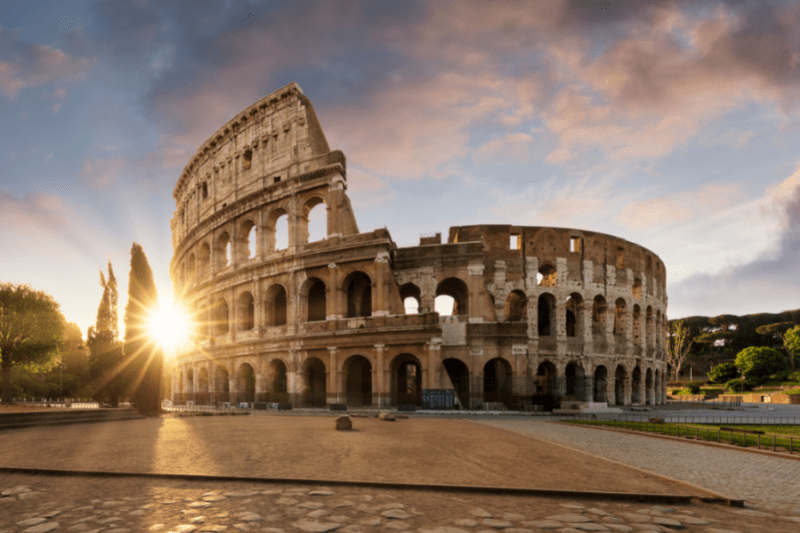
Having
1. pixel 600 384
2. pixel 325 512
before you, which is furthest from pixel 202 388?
pixel 325 512

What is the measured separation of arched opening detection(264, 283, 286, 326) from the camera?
1315 inches

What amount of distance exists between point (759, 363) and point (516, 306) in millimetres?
46122

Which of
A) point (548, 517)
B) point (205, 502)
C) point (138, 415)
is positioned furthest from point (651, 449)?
point (138, 415)

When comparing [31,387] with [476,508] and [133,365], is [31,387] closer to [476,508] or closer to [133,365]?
[133,365]

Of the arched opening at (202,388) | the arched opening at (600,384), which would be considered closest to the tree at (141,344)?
the arched opening at (202,388)

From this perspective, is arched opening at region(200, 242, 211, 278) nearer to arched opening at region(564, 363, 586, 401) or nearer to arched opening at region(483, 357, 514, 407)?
arched opening at region(483, 357, 514, 407)

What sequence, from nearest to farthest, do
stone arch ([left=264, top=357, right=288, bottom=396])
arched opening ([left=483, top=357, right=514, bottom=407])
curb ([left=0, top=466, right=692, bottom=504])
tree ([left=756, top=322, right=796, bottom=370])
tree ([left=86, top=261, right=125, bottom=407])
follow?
A: curb ([left=0, top=466, right=692, bottom=504]) < tree ([left=86, top=261, right=125, bottom=407]) < arched opening ([left=483, top=357, right=514, bottom=407]) < stone arch ([left=264, top=357, right=288, bottom=396]) < tree ([left=756, top=322, right=796, bottom=370])

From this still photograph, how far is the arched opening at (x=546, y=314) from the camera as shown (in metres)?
35.6

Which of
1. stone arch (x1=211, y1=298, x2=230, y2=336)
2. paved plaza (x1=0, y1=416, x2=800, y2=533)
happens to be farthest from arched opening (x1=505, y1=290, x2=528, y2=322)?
paved plaza (x1=0, y1=416, x2=800, y2=533)

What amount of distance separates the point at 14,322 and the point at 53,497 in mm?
28181

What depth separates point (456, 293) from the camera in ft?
116

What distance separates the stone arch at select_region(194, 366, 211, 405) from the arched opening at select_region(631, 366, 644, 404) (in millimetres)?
34738

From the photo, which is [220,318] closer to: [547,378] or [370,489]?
[547,378]

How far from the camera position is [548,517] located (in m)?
5.45
